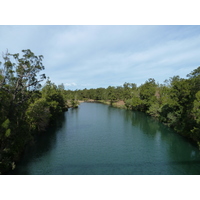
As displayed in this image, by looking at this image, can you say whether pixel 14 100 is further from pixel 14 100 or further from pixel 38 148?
pixel 38 148

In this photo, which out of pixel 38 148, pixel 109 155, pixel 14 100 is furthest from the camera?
pixel 38 148

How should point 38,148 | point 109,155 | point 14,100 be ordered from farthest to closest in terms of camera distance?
point 38,148 < point 109,155 < point 14,100

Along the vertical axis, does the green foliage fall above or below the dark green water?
above

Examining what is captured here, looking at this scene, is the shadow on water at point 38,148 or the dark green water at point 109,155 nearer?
the dark green water at point 109,155

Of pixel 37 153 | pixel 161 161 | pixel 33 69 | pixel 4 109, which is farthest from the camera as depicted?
pixel 37 153

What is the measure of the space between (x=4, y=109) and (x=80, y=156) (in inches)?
357

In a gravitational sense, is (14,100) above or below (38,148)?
above

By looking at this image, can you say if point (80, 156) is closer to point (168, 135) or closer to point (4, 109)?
point (4, 109)

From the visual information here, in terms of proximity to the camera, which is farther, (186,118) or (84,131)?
(84,131)

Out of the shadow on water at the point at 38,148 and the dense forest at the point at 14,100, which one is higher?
the dense forest at the point at 14,100

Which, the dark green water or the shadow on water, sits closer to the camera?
the dark green water

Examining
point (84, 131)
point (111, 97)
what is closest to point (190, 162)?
point (84, 131)

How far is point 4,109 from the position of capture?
1201 centimetres

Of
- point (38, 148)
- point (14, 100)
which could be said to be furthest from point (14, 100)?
point (38, 148)
